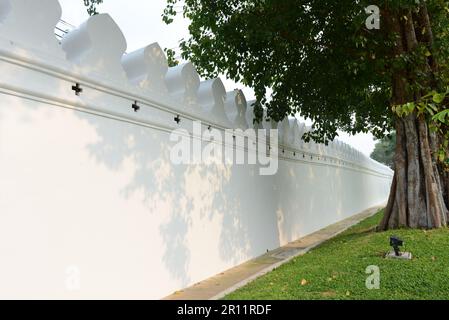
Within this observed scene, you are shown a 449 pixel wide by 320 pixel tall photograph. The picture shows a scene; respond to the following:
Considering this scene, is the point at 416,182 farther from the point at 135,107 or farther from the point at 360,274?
the point at 135,107

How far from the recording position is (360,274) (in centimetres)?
529

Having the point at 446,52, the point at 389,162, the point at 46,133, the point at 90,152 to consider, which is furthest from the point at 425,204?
the point at 389,162

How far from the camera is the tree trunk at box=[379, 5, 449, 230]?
7.75 meters

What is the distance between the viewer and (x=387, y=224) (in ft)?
27.3

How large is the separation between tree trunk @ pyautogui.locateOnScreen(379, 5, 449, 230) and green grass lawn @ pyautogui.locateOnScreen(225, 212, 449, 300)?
0.67m

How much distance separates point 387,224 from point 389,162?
5030cm

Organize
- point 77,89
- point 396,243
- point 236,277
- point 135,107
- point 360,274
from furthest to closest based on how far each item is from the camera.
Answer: point 236,277, point 396,243, point 360,274, point 135,107, point 77,89

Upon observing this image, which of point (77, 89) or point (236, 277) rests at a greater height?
point (77, 89)

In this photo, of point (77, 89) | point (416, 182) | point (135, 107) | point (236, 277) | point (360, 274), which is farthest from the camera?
point (416, 182)

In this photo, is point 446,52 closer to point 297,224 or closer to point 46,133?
point 297,224

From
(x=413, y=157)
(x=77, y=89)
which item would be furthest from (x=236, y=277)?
(x=413, y=157)

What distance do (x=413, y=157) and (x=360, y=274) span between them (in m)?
3.49

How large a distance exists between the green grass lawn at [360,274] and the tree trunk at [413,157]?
0.67m

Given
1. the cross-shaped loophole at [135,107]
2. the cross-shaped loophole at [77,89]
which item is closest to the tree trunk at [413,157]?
the cross-shaped loophole at [135,107]
